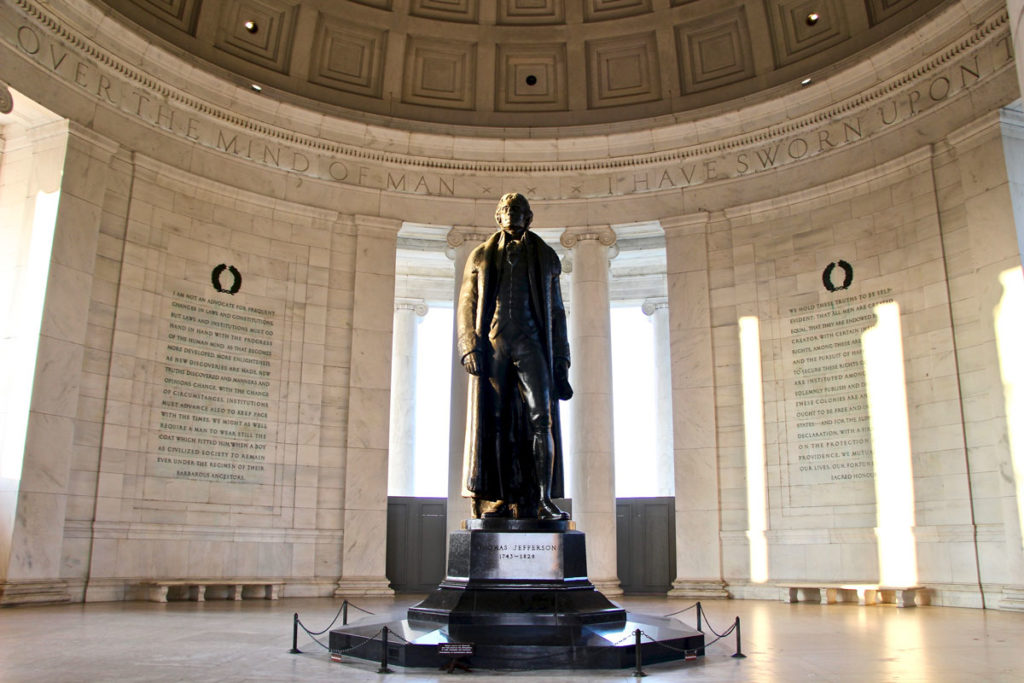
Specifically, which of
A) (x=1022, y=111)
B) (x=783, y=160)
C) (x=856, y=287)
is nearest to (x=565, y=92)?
(x=783, y=160)

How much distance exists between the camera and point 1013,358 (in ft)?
50.6

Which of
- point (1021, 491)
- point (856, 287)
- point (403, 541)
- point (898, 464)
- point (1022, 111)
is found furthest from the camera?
point (403, 541)

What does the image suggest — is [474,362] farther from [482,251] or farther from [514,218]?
[514,218]

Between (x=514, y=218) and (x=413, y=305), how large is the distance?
57.0 feet

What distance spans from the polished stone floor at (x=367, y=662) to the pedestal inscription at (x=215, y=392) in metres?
3.65

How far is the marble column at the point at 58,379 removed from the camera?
14.9 metres

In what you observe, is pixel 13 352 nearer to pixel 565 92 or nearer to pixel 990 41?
pixel 565 92

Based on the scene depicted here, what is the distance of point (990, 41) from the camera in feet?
53.8

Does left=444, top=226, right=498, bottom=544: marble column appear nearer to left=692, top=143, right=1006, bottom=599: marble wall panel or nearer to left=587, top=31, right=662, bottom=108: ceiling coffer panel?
left=692, top=143, right=1006, bottom=599: marble wall panel

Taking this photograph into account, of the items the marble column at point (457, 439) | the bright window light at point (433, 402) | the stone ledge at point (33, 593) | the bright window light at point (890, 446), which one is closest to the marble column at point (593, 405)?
the marble column at point (457, 439)

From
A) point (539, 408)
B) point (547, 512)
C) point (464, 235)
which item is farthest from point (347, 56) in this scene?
point (547, 512)

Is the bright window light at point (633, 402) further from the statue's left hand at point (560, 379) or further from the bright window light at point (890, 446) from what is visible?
the statue's left hand at point (560, 379)

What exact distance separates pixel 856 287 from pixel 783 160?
11.6ft

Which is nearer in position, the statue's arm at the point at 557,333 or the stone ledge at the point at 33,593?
the statue's arm at the point at 557,333
